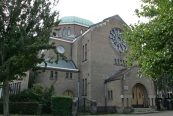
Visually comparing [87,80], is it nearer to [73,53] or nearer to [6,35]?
[73,53]

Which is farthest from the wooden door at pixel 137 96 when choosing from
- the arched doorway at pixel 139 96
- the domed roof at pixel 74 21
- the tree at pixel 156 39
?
the domed roof at pixel 74 21

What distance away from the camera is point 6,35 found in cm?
1330

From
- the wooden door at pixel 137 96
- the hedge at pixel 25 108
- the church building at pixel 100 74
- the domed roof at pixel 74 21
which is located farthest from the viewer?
the domed roof at pixel 74 21

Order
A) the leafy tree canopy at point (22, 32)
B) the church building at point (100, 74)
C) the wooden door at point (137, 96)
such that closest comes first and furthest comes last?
1. the leafy tree canopy at point (22, 32)
2. the church building at point (100, 74)
3. the wooden door at point (137, 96)

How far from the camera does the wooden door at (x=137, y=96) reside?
987 inches

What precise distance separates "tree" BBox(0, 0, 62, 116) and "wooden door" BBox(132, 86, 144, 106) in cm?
1534

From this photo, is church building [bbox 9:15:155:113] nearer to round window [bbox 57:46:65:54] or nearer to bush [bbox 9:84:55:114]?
round window [bbox 57:46:65:54]

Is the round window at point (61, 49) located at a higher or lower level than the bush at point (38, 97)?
higher

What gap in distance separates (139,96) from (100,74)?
6.19 m

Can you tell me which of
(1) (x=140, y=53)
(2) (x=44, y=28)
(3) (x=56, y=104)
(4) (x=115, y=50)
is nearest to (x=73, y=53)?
(4) (x=115, y=50)

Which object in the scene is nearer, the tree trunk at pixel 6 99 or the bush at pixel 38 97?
the tree trunk at pixel 6 99

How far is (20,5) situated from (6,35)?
2490 millimetres

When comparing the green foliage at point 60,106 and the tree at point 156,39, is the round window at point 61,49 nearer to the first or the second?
the green foliage at point 60,106

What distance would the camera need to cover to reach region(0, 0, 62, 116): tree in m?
12.6
